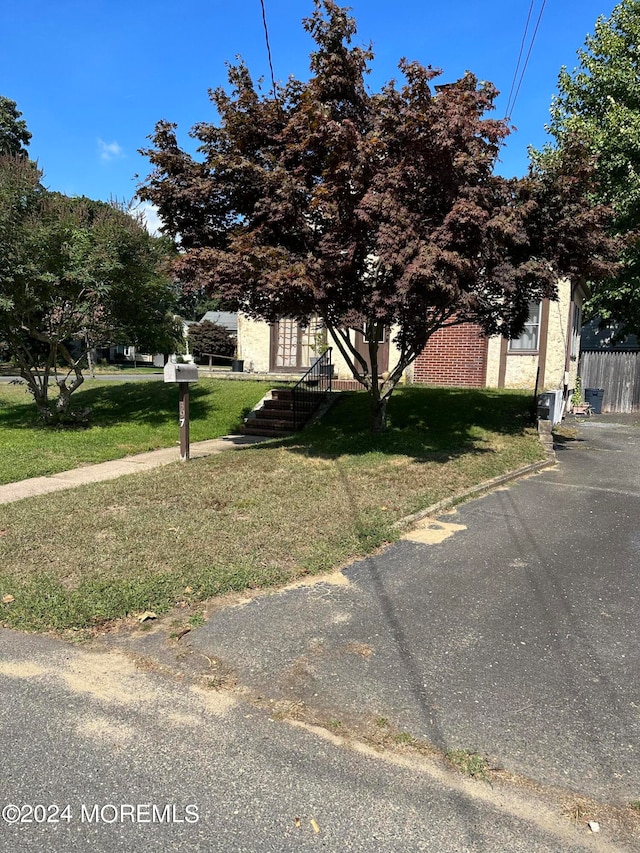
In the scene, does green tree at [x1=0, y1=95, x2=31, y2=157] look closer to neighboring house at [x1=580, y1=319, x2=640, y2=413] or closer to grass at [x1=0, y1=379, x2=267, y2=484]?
grass at [x1=0, y1=379, x2=267, y2=484]

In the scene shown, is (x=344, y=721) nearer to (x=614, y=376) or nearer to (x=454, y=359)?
(x=454, y=359)

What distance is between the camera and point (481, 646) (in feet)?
12.5

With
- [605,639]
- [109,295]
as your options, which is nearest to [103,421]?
[109,295]

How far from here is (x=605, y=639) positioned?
3.90 meters

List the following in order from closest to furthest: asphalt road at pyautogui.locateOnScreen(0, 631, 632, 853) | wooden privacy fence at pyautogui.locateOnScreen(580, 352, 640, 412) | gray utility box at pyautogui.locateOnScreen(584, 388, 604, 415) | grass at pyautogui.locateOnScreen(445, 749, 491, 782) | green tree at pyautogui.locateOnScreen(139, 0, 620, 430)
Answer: asphalt road at pyautogui.locateOnScreen(0, 631, 632, 853) < grass at pyautogui.locateOnScreen(445, 749, 491, 782) < green tree at pyautogui.locateOnScreen(139, 0, 620, 430) < gray utility box at pyautogui.locateOnScreen(584, 388, 604, 415) < wooden privacy fence at pyautogui.locateOnScreen(580, 352, 640, 412)

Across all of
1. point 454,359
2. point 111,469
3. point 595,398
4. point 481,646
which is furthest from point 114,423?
point 595,398

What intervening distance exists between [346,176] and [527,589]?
6.00 meters

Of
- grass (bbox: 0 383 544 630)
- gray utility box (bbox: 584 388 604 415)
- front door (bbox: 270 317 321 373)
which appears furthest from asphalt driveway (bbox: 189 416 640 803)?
gray utility box (bbox: 584 388 604 415)

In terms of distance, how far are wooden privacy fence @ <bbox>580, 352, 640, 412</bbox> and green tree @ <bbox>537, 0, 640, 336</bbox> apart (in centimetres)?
213

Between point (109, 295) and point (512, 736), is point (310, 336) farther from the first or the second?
point (512, 736)

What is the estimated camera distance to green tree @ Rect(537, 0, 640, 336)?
61.8ft

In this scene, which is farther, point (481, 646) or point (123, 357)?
point (123, 357)

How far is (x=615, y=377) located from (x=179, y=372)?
1738 centimetres

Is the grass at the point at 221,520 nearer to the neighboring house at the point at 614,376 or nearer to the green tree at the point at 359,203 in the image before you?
the green tree at the point at 359,203
